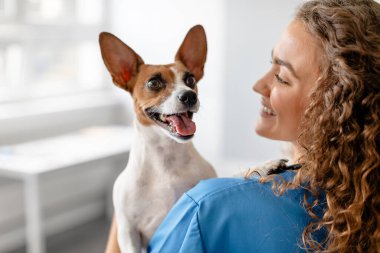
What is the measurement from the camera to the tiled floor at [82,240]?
10.8ft

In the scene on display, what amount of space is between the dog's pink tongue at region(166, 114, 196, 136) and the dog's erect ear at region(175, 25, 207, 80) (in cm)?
16

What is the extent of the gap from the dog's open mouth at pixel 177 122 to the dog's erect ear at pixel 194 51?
0.15 metres

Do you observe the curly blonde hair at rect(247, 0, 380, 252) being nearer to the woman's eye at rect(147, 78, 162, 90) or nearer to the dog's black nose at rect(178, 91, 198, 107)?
the dog's black nose at rect(178, 91, 198, 107)

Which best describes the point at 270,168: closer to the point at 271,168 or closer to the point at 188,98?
the point at 271,168

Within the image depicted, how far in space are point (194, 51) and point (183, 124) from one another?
0.21m

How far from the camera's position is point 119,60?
132cm

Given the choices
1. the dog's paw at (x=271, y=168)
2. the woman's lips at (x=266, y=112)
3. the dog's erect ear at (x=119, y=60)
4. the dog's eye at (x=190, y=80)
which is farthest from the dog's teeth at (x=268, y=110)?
the dog's erect ear at (x=119, y=60)

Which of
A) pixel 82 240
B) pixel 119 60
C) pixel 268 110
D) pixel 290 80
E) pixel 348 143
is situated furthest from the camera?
pixel 82 240

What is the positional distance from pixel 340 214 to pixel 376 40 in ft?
1.10

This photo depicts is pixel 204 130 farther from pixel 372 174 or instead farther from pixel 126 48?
pixel 372 174

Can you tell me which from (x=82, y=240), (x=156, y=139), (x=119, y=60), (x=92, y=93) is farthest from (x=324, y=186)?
(x=92, y=93)

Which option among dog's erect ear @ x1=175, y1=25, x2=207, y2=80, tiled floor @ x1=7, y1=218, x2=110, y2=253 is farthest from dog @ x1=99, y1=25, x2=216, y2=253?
tiled floor @ x1=7, y1=218, x2=110, y2=253

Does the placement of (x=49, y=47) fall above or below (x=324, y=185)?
below

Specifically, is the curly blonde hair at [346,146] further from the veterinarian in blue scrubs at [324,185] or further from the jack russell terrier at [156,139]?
the jack russell terrier at [156,139]
